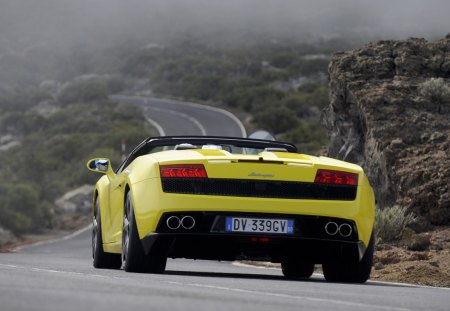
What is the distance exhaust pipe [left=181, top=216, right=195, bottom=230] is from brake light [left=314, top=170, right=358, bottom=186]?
1138 mm

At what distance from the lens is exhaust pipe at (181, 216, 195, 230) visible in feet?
35.3

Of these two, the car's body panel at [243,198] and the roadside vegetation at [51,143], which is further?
the roadside vegetation at [51,143]

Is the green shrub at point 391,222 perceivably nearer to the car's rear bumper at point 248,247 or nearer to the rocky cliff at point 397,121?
the rocky cliff at point 397,121

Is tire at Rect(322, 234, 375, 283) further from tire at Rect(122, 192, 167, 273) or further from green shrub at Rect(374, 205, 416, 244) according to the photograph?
green shrub at Rect(374, 205, 416, 244)

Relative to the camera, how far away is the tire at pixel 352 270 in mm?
11336

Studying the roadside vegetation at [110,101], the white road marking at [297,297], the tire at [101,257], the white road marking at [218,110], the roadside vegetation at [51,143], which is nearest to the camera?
the white road marking at [297,297]

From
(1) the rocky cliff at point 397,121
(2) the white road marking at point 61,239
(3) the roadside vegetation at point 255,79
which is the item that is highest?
(1) the rocky cliff at point 397,121

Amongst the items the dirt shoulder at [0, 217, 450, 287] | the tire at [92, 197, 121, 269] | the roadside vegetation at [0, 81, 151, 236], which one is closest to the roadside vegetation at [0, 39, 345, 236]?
the roadside vegetation at [0, 81, 151, 236]

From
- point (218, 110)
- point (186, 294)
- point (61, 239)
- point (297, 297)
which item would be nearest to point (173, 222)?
point (297, 297)

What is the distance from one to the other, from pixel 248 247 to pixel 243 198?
1.54 feet

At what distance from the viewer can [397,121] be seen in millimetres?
19484

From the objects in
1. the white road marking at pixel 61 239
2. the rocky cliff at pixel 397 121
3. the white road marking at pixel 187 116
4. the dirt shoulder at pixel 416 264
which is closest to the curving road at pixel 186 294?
the dirt shoulder at pixel 416 264

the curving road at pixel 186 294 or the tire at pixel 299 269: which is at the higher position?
the curving road at pixel 186 294

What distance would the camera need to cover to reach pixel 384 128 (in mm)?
19375
